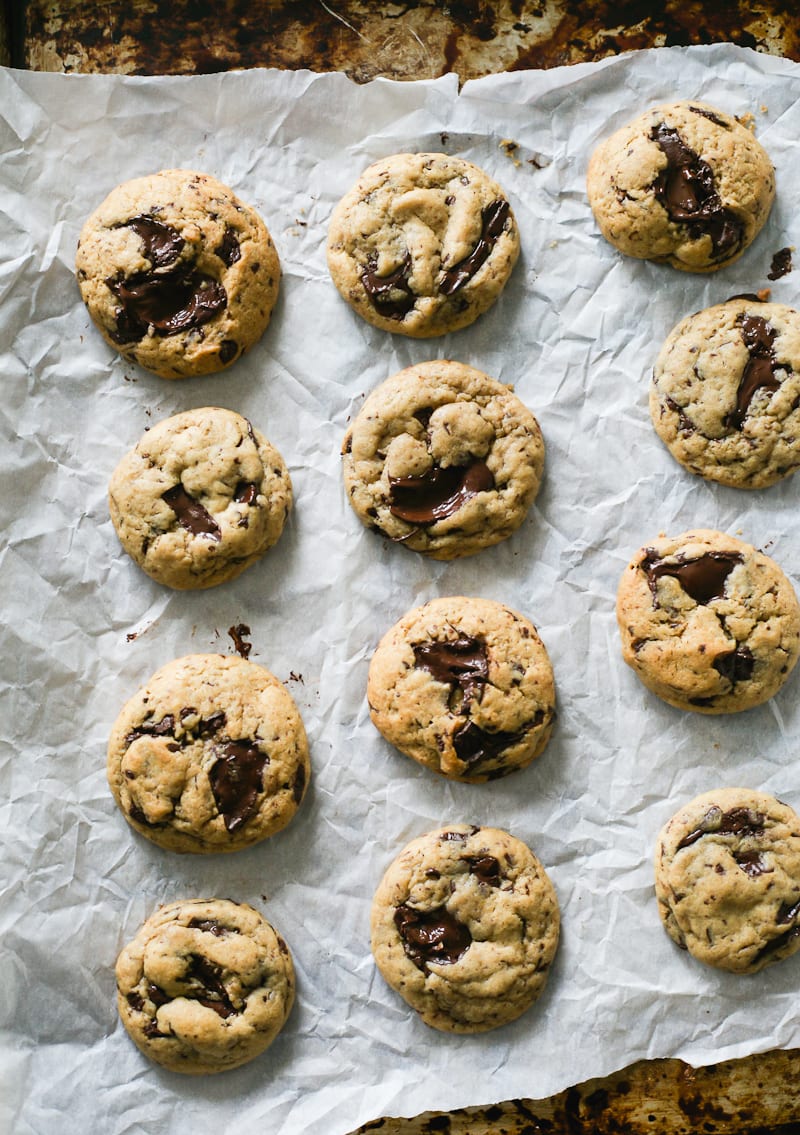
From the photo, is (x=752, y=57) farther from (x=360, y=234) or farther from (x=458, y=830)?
(x=458, y=830)

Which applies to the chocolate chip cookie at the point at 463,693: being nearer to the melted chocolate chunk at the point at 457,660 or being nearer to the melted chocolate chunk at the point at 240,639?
the melted chocolate chunk at the point at 457,660

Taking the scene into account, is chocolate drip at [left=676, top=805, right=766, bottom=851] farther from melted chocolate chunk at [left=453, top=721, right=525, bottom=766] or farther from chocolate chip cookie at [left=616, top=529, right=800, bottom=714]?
melted chocolate chunk at [left=453, top=721, right=525, bottom=766]

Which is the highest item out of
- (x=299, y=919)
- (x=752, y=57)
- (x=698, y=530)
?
(x=752, y=57)

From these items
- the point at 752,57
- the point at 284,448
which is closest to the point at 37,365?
the point at 284,448

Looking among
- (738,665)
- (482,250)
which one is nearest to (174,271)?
(482,250)

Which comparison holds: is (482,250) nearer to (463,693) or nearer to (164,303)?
(164,303)

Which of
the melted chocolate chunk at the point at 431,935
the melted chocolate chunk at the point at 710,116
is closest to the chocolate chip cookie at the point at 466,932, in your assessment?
the melted chocolate chunk at the point at 431,935
